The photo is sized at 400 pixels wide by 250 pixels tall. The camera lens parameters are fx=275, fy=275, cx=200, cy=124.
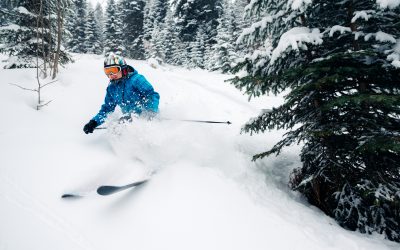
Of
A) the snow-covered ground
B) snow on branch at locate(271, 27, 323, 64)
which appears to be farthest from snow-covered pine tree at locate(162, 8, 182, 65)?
snow on branch at locate(271, 27, 323, 64)

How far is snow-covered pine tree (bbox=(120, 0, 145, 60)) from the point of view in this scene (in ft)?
150

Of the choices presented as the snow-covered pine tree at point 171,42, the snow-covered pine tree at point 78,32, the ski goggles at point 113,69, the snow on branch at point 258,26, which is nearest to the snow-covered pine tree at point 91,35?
the snow-covered pine tree at point 78,32

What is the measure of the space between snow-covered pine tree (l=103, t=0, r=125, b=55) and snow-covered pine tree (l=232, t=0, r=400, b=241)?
41126 mm

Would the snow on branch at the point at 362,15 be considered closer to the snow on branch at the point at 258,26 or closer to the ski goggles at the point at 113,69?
the snow on branch at the point at 258,26

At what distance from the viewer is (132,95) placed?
639cm

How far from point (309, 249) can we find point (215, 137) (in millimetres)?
3374

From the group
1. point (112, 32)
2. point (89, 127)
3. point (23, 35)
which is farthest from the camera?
point (112, 32)

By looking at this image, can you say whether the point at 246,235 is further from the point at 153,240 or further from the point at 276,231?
the point at 153,240

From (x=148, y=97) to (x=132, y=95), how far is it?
441mm

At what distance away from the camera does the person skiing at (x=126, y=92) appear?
6148 millimetres

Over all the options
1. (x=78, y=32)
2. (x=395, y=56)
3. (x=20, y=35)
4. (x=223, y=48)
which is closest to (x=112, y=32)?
(x=78, y=32)

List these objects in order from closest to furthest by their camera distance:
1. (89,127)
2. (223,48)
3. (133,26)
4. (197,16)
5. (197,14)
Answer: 1. (89,127)
2. (223,48)
3. (197,14)
4. (197,16)
5. (133,26)

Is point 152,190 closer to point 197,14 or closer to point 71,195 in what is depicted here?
point 71,195

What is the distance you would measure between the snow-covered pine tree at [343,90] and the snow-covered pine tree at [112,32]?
135ft
